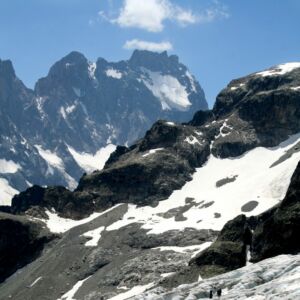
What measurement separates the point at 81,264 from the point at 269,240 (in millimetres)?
79884

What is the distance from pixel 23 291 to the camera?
18838 cm

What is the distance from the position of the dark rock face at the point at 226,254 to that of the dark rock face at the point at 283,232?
4581mm

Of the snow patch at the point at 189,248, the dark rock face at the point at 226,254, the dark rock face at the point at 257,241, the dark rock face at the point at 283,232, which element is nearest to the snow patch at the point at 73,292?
the snow patch at the point at 189,248

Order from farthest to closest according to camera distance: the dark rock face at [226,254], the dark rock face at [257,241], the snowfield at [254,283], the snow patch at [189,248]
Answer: the snow patch at [189,248] → the dark rock face at [226,254] → the dark rock face at [257,241] → the snowfield at [254,283]

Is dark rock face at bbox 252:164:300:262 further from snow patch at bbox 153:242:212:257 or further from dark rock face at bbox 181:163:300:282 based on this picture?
snow patch at bbox 153:242:212:257

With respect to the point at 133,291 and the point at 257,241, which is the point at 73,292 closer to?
the point at 133,291

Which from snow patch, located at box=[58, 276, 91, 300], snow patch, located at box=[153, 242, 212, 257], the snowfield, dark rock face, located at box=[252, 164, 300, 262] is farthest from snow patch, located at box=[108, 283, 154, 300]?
the snowfield

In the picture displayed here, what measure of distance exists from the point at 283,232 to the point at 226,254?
2079 centimetres

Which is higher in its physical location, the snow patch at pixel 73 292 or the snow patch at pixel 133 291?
the snow patch at pixel 73 292

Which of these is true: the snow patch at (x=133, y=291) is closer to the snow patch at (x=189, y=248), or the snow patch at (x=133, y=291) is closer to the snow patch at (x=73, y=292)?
the snow patch at (x=73, y=292)

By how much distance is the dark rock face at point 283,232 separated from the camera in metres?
123

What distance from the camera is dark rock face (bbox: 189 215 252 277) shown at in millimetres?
139375

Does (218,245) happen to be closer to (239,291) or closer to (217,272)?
(217,272)

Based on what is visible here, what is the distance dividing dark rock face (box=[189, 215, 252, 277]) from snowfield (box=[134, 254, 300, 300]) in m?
36.4
